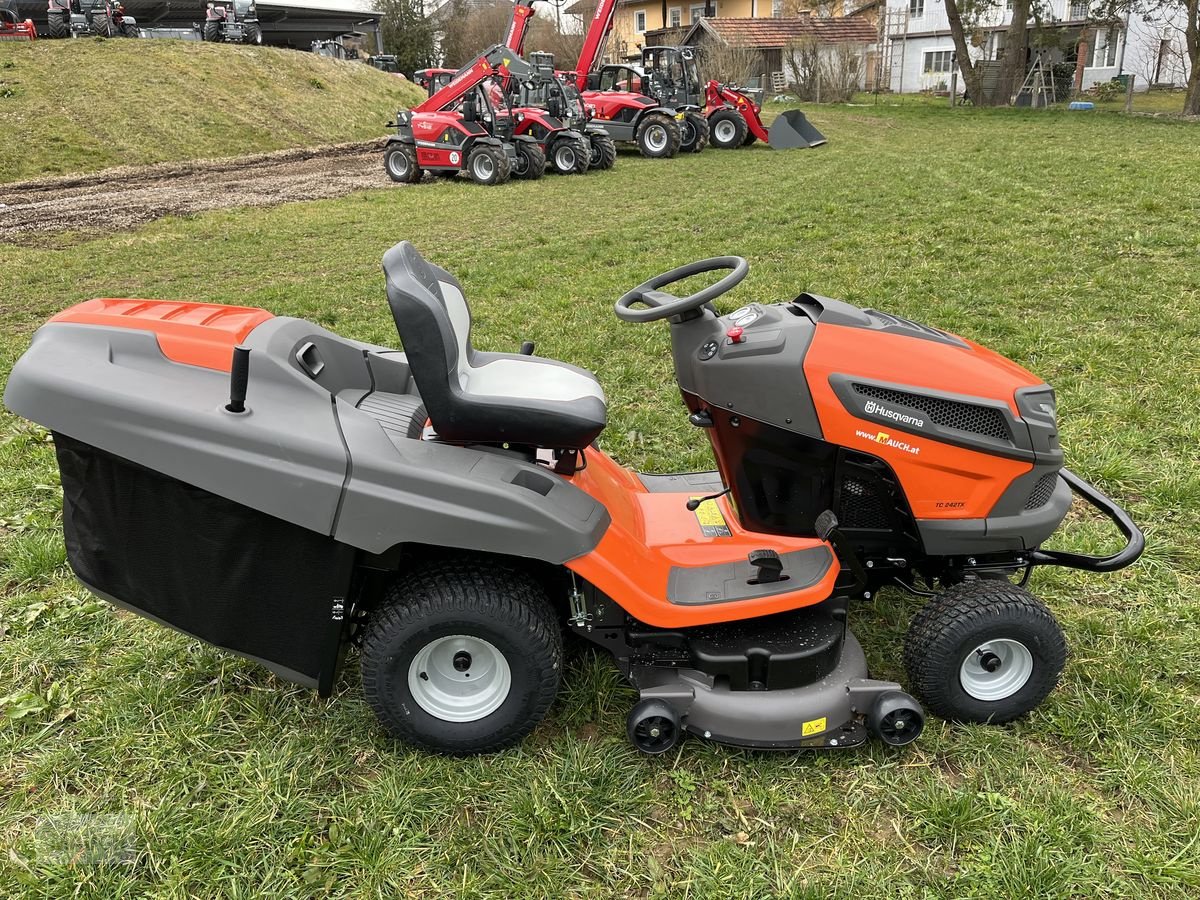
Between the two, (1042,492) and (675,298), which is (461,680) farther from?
(1042,492)

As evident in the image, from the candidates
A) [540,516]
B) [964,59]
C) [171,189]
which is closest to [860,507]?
[540,516]

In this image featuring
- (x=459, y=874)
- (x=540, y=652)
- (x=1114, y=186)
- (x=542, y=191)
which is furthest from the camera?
(x=542, y=191)

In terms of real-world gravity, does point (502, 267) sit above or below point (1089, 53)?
below

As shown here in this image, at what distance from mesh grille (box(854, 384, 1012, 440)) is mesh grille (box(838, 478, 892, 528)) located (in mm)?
252

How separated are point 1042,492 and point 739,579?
2.80 ft

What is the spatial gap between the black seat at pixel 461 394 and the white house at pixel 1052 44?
28.3 meters

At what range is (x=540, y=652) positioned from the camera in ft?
7.38

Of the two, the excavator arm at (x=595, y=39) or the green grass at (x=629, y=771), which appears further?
the excavator arm at (x=595, y=39)

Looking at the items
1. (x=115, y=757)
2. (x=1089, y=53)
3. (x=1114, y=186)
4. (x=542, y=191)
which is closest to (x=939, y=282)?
(x=1114, y=186)

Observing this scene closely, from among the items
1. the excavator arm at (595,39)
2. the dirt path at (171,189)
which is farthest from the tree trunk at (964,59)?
the dirt path at (171,189)

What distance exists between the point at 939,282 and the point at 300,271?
225 inches

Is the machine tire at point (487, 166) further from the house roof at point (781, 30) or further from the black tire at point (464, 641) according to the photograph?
the house roof at point (781, 30)

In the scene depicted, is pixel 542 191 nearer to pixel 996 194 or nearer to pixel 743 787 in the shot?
pixel 996 194

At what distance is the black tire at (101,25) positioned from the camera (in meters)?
28.1
